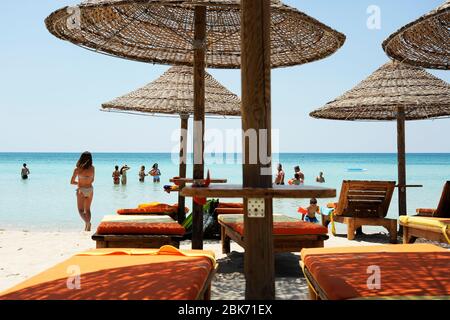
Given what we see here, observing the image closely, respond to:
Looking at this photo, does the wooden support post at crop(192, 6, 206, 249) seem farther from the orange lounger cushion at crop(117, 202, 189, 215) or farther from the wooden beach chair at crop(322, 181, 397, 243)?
the wooden beach chair at crop(322, 181, 397, 243)

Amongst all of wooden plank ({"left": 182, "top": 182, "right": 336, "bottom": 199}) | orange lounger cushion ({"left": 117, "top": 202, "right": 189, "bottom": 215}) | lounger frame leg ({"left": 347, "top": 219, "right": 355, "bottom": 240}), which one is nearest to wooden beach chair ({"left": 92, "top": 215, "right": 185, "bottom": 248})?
orange lounger cushion ({"left": 117, "top": 202, "right": 189, "bottom": 215})

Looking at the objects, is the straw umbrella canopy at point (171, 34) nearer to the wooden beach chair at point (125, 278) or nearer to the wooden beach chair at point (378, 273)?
the wooden beach chair at point (378, 273)

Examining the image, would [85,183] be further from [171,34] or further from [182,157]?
[171,34]

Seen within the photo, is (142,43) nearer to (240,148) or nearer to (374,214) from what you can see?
(240,148)

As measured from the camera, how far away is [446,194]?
253 inches

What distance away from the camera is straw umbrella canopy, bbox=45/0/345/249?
4.92m

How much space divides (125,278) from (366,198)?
243 inches

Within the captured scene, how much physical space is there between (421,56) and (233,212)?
3611mm

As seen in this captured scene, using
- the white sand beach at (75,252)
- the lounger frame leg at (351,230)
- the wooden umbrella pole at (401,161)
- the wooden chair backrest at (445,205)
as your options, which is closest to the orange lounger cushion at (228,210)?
the white sand beach at (75,252)

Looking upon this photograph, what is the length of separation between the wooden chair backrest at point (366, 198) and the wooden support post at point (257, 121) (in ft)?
17.2

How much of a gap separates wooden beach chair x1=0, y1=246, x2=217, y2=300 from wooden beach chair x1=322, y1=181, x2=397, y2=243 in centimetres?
502

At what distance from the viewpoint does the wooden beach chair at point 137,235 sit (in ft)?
15.3

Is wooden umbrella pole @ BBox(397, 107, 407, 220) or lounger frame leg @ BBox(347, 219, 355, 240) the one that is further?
wooden umbrella pole @ BBox(397, 107, 407, 220)
